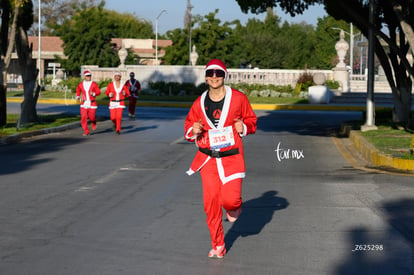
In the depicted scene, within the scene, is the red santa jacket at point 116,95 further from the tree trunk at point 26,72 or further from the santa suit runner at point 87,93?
the tree trunk at point 26,72

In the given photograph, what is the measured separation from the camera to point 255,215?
389 inches

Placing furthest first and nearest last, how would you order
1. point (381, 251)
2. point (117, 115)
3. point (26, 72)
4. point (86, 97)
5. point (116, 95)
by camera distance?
point (26, 72) < point (116, 95) < point (117, 115) < point (86, 97) < point (381, 251)

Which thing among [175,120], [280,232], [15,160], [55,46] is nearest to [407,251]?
[280,232]

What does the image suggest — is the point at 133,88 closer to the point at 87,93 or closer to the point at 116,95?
the point at 116,95

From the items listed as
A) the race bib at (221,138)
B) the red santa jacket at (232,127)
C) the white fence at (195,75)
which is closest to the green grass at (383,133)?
the red santa jacket at (232,127)

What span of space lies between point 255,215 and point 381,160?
6.34 meters

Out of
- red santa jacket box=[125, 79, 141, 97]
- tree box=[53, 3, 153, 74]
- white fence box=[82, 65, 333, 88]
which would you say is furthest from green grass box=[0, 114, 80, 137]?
tree box=[53, 3, 153, 74]

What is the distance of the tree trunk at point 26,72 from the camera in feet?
82.1

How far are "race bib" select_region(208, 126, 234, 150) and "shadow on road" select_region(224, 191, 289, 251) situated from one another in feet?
3.50

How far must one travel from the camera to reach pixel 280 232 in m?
8.84

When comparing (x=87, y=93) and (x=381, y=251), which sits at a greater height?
(x=87, y=93)

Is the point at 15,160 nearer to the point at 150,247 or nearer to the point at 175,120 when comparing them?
the point at 150,247

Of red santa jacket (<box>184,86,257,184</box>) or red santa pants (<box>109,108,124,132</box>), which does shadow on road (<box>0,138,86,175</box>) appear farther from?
red santa jacket (<box>184,86,257,184</box>)

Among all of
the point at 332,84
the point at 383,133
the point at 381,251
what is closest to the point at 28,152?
the point at 383,133
